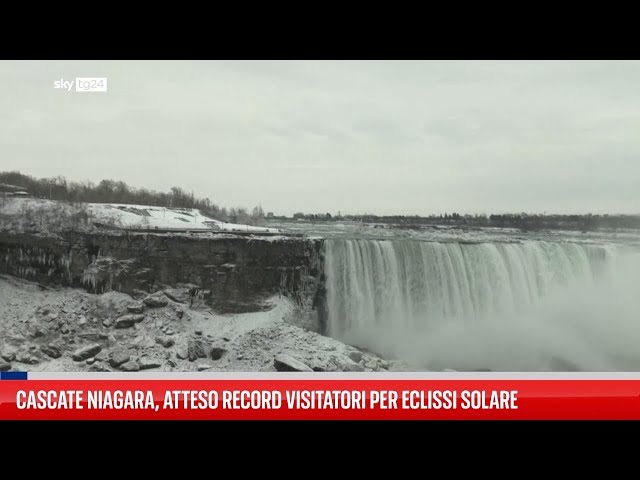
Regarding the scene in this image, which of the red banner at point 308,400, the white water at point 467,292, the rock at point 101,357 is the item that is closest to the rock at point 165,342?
the rock at point 101,357

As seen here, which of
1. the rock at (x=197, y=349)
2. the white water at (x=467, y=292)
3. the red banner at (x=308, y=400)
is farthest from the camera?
the white water at (x=467, y=292)

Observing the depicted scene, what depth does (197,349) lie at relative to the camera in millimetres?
8914

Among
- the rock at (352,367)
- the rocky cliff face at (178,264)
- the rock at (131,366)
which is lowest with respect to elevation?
the rock at (352,367)

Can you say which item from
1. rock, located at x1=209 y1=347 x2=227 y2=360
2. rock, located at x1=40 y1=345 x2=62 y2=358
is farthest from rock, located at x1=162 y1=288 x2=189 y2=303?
rock, located at x1=40 y1=345 x2=62 y2=358

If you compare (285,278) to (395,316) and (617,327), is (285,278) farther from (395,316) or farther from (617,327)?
(617,327)

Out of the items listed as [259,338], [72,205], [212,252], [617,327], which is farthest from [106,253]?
[617,327]

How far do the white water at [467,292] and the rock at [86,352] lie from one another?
5946 millimetres

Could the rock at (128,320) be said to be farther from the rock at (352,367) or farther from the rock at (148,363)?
the rock at (352,367)

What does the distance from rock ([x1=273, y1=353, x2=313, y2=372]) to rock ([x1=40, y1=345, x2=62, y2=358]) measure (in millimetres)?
4335

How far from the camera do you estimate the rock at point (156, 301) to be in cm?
977

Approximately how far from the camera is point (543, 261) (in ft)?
41.0

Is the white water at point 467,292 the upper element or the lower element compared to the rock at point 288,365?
upper

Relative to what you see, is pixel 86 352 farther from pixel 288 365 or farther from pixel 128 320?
pixel 288 365

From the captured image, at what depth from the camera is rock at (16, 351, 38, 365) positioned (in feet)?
26.8
